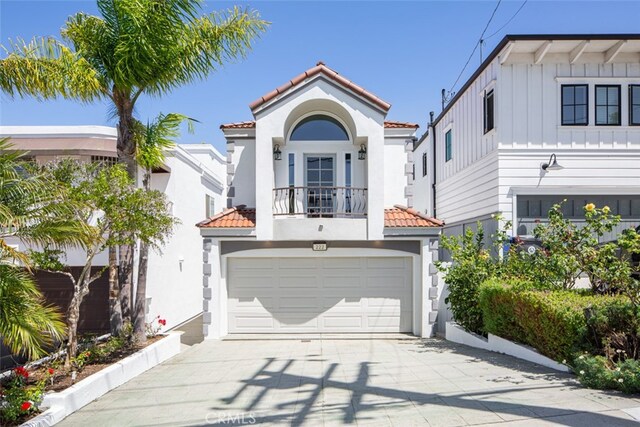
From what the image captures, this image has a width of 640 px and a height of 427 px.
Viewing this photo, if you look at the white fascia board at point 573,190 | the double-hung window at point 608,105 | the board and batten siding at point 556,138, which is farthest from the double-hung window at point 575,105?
the white fascia board at point 573,190

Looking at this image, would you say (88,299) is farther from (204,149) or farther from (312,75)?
(204,149)

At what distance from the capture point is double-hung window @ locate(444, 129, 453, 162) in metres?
18.1

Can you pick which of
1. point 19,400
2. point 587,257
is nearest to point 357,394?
point 19,400

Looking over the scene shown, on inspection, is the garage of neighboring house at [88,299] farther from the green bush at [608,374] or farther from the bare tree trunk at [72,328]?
the green bush at [608,374]

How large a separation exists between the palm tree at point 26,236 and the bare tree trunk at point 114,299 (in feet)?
7.45

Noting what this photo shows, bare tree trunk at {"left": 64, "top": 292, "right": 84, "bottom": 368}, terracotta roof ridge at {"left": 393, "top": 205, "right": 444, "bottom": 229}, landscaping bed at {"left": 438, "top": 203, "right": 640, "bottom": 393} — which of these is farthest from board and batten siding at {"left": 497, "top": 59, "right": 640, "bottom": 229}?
bare tree trunk at {"left": 64, "top": 292, "right": 84, "bottom": 368}

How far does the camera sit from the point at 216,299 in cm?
1195

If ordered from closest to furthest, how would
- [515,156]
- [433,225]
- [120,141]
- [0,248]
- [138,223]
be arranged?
1. [0,248]
2. [138,223]
3. [120,141]
4. [433,225]
5. [515,156]

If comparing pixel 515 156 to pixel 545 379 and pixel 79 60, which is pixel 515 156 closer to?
pixel 545 379

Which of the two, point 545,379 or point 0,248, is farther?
point 545,379

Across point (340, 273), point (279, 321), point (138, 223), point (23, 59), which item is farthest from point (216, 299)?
point (23, 59)

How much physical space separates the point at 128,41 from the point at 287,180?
559 cm

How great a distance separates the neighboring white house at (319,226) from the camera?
11.8 m

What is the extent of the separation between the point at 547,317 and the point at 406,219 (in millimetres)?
5212
